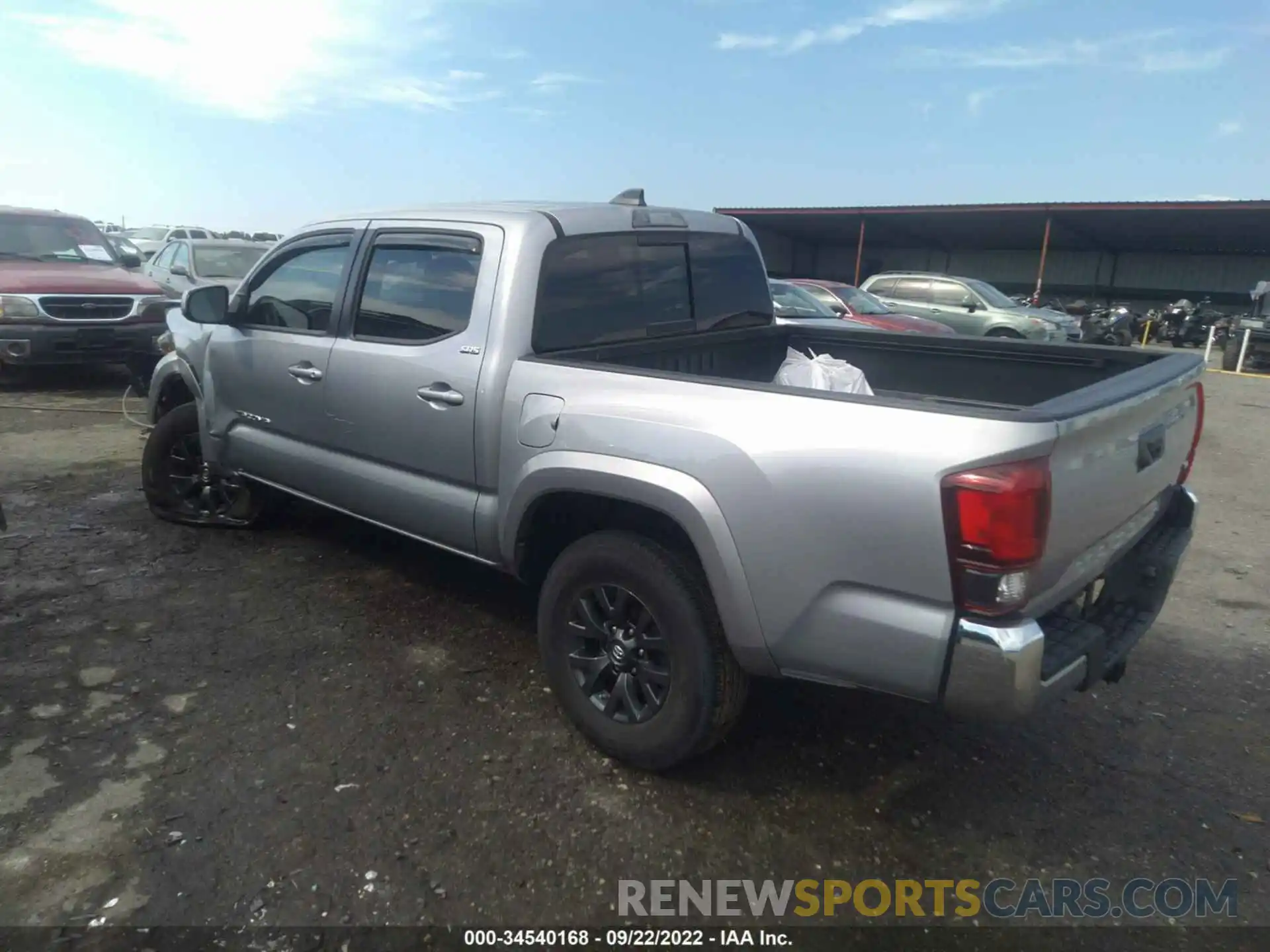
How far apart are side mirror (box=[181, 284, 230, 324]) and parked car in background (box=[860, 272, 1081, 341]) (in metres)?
13.6

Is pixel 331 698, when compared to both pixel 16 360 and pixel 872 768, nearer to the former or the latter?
pixel 872 768

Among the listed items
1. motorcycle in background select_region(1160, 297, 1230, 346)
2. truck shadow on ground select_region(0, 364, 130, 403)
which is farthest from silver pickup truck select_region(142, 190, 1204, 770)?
motorcycle in background select_region(1160, 297, 1230, 346)

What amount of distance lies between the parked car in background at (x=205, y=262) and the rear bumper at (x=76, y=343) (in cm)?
209

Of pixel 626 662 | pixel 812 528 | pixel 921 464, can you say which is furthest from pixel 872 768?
pixel 921 464

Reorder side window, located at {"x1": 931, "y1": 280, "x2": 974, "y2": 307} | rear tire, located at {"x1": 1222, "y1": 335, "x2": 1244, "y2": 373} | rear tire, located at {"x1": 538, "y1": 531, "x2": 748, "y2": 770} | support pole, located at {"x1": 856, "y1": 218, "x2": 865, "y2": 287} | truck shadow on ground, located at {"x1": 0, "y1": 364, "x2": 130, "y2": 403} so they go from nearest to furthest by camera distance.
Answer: rear tire, located at {"x1": 538, "y1": 531, "x2": 748, "y2": 770}, truck shadow on ground, located at {"x1": 0, "y1": 364, "x2": 130, "y2": 403}, side window, located at {"x1": 931, "y1": 280, "x2": 974, "y2": 307}, rear tire, located at {"x1": 1222, "y1": 335, "x2": 1244, "y2": 373}, support pole, located at {"x1": 856, "y1": 218, "x2": 865, "y2": 287}

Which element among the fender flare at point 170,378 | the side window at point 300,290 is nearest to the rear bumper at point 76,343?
the fender flare at point 170,378

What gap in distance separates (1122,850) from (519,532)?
7.12 ft

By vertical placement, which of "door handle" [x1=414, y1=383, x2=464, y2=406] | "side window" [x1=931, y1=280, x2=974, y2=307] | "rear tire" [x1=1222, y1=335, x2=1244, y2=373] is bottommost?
"rear tire" [x1=1222, y1=335, x2=1244, y2=373]

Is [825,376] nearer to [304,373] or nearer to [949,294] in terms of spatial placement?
[304,373]

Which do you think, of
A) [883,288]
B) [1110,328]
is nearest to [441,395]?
[883,288]

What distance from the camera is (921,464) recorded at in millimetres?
2207

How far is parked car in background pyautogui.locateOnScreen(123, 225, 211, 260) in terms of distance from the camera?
84.9ft

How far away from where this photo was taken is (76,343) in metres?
9.00

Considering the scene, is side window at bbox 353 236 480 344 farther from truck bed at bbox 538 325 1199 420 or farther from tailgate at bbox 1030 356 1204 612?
tailgate at bbox 1030 356 1204 612
